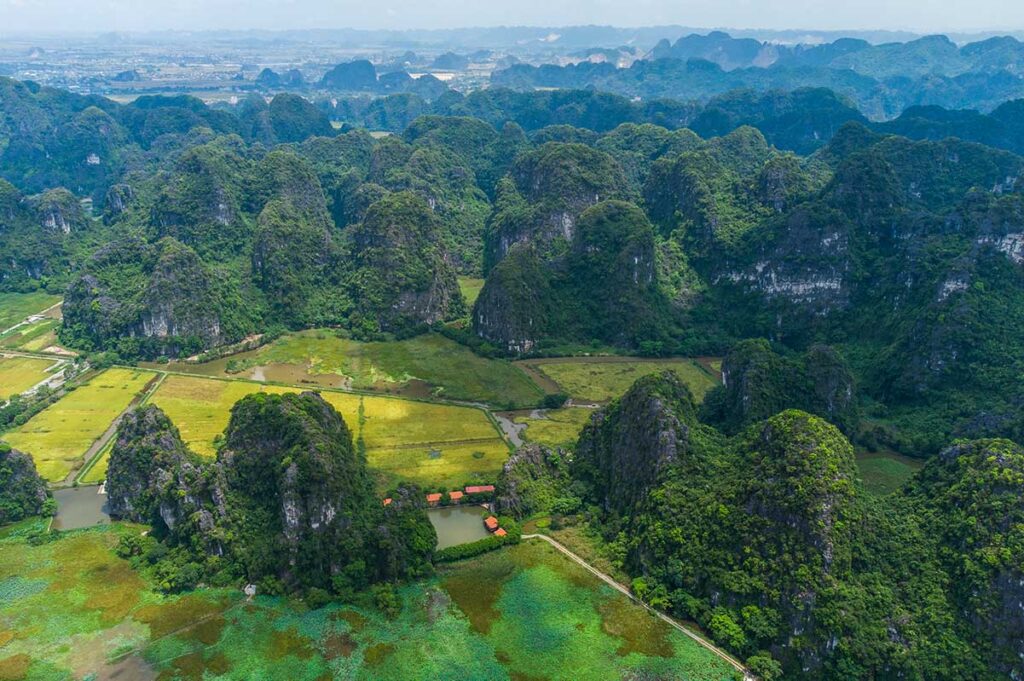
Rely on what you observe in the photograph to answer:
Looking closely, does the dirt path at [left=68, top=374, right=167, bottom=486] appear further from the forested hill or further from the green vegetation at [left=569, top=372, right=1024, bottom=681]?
the green vegetation at [left=569, top=372, right=1024, bottom=681]

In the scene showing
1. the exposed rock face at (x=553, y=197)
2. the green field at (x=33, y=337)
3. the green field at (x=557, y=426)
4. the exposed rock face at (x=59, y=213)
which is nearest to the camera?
the green field at (x=557, y=426)

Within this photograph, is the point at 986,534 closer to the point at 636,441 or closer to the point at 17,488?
the point at 636,441

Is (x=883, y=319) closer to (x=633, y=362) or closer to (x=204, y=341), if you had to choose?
(x=633, y=362)

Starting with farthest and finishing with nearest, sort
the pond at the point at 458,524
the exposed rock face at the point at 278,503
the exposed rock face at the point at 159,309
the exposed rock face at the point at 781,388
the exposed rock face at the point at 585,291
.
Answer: the exposed rock face at the point at 585,291 < the exposed rock face at the point at 159,309 < the exposed rock face at the point at 781,388 < the pond at the point at 458,524 < the exposed rock face at the point at 278,503

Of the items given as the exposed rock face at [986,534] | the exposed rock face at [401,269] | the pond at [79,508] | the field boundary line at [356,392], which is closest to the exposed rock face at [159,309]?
the field boundary line at [356,392]

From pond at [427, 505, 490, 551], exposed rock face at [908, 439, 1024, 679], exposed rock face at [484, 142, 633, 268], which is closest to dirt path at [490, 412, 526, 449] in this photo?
pond at [427, 505, 490, 551]

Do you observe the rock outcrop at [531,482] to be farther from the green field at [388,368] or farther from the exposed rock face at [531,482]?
the green field at [388,368]
